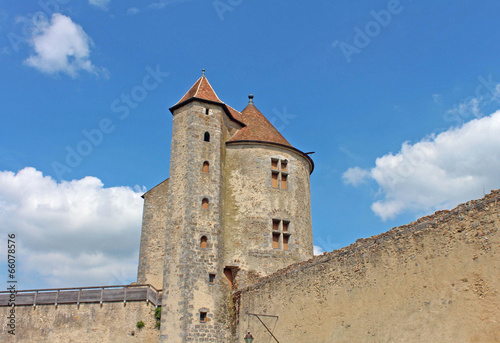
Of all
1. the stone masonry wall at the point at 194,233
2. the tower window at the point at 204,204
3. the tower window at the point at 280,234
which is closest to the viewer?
the stone masonry wall at the point at 194,233

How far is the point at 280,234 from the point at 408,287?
1028 cm

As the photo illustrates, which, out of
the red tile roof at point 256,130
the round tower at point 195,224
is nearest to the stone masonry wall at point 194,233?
the round tower at point 195,224

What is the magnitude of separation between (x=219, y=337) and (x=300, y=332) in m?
4.50

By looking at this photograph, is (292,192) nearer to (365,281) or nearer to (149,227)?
(149,227)

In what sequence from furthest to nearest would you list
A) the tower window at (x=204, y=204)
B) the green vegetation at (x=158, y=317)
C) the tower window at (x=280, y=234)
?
the tower window at (x=280, y=234), the tower window at (x=204, y=204), the green vegetation at (x=158, y=317)

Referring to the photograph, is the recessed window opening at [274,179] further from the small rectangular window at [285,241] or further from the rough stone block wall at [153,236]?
the rough stone block wall at [153,236]

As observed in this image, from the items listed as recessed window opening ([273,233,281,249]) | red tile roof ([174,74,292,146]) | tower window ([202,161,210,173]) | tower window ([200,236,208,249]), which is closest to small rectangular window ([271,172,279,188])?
red tile roof ([174,74,292,146])

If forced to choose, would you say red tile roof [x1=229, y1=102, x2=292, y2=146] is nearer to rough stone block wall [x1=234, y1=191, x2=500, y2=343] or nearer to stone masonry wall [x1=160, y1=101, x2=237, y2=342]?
stone masonry wall [x1=160, y1=101, x2=237, y2=342]

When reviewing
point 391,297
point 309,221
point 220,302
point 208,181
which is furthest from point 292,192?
point 391,297

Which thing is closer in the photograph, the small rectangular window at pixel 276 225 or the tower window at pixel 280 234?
the tower window at pixel 280 234

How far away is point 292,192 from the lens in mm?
23922

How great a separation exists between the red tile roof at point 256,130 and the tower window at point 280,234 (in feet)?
13.5

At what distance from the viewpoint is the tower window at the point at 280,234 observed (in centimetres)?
2266

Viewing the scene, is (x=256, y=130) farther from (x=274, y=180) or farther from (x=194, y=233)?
(x=194, y=233)
